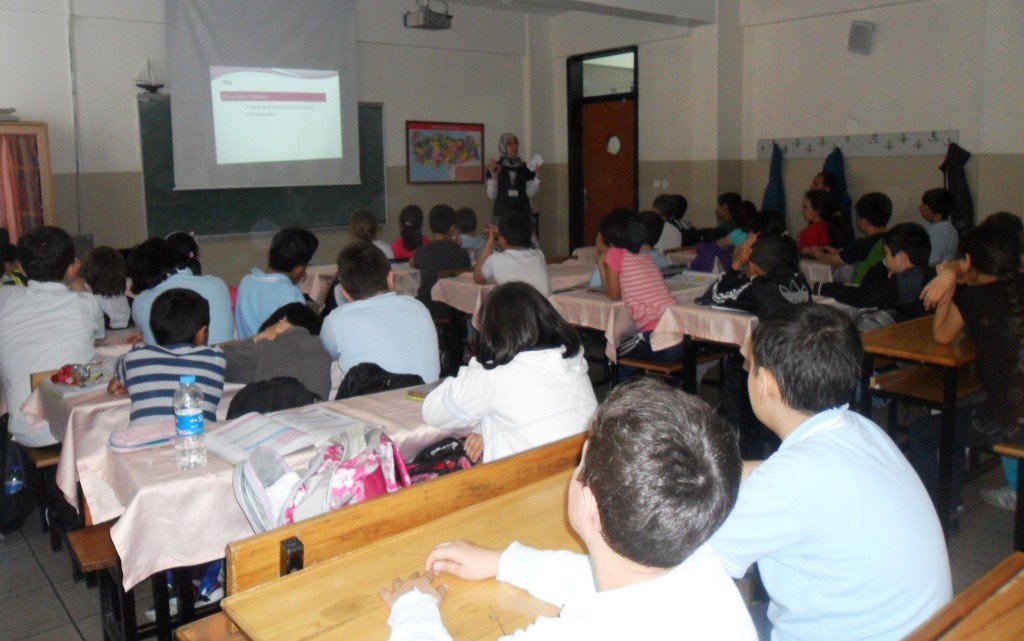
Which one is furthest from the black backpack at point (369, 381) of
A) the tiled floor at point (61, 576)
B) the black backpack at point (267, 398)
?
the tiled floor at point (61, 576)

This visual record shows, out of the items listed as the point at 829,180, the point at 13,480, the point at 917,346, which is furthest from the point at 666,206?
the point at 13,480

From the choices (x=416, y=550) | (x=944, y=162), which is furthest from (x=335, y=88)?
(x=416, y=550)

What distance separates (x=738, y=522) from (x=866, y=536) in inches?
8.7

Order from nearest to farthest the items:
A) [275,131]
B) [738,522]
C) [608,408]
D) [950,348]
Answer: [608,408] → [738,522] → [950,348] → [275,131]

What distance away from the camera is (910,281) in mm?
4234

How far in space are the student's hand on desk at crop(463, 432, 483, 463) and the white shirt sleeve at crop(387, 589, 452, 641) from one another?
4.09 feet

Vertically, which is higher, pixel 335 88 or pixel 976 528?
pixel 335 88

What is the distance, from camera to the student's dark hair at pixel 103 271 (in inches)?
167

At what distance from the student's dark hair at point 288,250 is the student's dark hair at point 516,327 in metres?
1.97

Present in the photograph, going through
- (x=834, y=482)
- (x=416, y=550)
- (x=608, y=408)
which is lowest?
(x=416, y=550)

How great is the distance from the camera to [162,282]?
3.92m

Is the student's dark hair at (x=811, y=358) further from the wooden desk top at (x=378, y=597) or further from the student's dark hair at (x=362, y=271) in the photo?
the student's dark hair at (x=362, y=271)

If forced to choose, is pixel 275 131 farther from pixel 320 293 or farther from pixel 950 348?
pixel 950 348

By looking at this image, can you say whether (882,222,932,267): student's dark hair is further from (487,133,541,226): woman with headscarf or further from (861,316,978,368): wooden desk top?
(487,133,541,226): woman with headscarf
